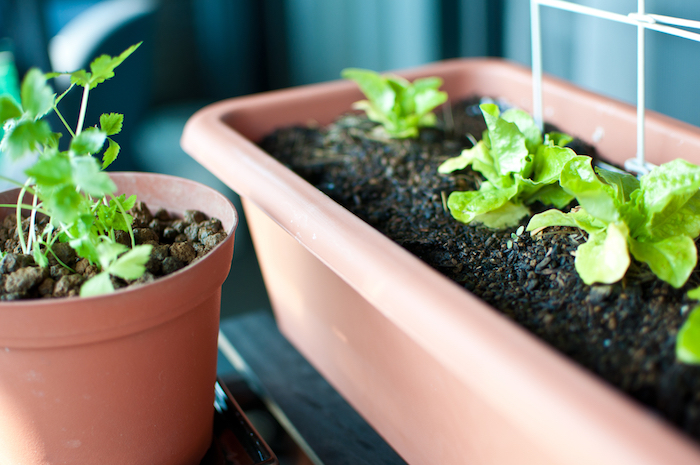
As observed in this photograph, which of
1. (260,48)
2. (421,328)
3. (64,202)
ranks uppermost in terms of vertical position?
(64,202)

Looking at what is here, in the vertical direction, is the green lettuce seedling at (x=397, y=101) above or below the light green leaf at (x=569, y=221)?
above

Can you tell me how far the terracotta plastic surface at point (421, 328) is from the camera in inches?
13.4

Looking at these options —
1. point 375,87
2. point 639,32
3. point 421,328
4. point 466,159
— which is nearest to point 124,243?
point 421,328

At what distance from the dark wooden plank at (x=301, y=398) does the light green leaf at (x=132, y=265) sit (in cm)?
34

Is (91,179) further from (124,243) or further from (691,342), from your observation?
(691,342)

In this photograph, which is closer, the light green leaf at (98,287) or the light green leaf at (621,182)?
the light green leaf at (98,287)

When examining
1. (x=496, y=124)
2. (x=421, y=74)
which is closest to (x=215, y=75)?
(x=421, y=74)

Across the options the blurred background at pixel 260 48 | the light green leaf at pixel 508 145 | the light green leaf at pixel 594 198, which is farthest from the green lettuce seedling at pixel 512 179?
the blurred background at pixel 260 48

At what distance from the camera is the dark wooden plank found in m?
0.66

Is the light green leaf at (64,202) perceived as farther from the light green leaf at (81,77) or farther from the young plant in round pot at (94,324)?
the light green leaf at (81,77)

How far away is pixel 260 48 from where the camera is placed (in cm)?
270

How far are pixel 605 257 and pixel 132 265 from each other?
15.0 inches

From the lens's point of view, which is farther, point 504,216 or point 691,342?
point 504,216

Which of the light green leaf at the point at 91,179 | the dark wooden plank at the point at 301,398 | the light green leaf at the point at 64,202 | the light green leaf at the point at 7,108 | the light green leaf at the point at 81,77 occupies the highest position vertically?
the light green leaf at the point at 81,77
